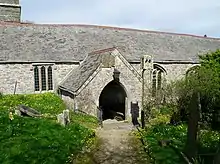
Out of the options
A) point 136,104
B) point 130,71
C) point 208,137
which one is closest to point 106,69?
point 130,71

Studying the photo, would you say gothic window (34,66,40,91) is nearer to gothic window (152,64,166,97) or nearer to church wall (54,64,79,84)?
church wall (54,64,79,84)

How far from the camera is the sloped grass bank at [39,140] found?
11.5 metres

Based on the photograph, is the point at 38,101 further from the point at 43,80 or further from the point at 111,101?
the point at 111,101

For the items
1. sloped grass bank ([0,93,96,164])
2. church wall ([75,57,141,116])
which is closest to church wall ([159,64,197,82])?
church wall ([75,57,141,116])

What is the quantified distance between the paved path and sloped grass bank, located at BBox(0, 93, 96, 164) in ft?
2.41

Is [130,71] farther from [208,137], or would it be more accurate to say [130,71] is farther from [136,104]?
[208,137]

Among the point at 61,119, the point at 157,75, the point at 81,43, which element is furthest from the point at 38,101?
the point at 157,75

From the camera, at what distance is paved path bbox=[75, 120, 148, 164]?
12.3 m

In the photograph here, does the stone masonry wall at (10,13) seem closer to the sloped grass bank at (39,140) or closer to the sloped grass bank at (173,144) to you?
the sloped grass bank at (39,140)

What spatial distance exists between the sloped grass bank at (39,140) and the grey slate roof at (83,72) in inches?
181

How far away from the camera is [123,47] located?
30562 millimetres

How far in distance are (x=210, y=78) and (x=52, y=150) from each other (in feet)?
43.3

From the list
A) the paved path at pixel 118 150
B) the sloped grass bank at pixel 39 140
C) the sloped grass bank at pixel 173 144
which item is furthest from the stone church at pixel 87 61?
the sloped grass bank at pixel 173 144

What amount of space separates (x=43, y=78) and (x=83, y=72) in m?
4.72
